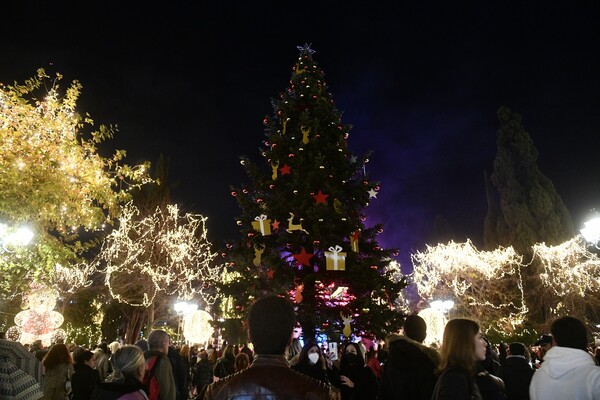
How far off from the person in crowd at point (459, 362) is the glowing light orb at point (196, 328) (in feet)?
61.5

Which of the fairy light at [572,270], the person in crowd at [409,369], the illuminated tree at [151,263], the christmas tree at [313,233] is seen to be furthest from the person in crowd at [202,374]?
the fairy light at [572,270]

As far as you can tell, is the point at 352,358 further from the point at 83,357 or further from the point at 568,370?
the point at 83,357

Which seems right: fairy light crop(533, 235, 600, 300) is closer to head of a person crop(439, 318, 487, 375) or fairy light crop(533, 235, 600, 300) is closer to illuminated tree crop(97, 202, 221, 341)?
illuminated tree crop(97, 202, 221, 341)

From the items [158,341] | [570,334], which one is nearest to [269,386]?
[570,334]

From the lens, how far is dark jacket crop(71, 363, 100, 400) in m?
6.10

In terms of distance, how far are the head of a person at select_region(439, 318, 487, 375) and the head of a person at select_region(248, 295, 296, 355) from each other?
156 centimetres

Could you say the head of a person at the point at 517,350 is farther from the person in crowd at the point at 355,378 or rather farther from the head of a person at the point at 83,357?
the head of a person at the point at 83,357

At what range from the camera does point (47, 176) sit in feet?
30.8

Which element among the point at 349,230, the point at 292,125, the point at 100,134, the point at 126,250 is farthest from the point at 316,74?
the point at 126,250

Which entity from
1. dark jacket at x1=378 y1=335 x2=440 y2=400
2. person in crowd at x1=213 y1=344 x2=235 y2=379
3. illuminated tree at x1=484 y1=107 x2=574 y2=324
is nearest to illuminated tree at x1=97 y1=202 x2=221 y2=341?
person in crowd at x1=213 y1=344 x2=235 y2=379

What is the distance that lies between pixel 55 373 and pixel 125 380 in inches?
134

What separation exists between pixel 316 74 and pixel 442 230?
49462mm

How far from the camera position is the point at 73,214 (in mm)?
9992

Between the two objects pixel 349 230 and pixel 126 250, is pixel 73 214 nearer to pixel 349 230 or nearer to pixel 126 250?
pixel 349 230
